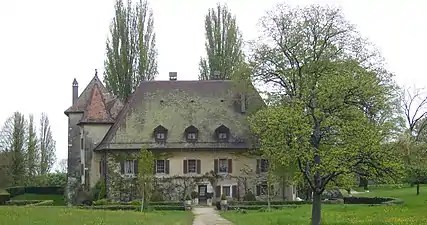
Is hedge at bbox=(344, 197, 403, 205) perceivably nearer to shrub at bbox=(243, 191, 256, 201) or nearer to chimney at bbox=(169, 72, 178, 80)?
shrub at bbox=(243, 191, 256, 201)

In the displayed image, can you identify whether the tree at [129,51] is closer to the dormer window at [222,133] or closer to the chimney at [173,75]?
the chimney at [173,75]

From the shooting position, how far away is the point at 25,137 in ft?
270

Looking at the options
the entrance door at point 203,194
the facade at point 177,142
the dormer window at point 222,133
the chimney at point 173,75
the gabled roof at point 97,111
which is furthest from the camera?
the chimney at point 173,75

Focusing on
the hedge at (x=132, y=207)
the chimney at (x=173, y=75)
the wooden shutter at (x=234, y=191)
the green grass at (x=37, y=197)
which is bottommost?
the green grass at (x=37, y=197)

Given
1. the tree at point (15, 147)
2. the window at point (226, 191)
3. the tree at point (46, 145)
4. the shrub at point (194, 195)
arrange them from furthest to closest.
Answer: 1. the tree at point (46, 145)
2. the tree at point (15, 147)
3. the window at point (226, 191)
4. the shrub at point (194, 195)

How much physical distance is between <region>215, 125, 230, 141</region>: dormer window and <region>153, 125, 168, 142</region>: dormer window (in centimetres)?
450

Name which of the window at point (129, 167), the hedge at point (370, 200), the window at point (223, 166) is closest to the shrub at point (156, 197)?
the window at point (129, 167)

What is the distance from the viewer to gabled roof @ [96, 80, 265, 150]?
5534cm

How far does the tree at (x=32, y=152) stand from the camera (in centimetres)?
8169


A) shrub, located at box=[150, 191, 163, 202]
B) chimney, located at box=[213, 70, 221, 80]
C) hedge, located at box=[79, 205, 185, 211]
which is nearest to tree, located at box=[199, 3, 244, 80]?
chimney, located at box=[213, 70, 221, 80]

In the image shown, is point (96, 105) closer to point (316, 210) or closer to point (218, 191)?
point (218, 191)

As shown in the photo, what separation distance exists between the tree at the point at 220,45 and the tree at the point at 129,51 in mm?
5823

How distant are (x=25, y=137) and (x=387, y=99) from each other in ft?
209

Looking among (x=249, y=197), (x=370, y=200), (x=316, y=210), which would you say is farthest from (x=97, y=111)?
(x=316, y=210)
